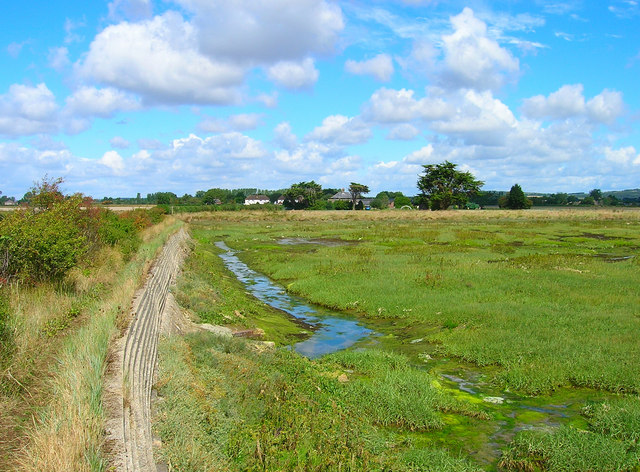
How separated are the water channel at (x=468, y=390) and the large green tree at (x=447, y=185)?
77.7 metres

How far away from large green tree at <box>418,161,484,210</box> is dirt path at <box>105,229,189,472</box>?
8605 centimetres

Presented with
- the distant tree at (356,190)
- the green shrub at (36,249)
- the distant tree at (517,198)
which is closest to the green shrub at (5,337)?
the green shrub at (36,249)

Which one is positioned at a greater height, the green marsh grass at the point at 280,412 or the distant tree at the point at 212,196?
the distant tree at the point at 212,196

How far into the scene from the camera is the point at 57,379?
6.44 m

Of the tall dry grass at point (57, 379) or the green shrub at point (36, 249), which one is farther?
the green shrub at point (36, 249)

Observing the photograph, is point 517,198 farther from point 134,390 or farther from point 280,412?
point 134,390

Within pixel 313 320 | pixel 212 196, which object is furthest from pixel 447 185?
pixel 313 320

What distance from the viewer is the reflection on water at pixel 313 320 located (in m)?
14.1

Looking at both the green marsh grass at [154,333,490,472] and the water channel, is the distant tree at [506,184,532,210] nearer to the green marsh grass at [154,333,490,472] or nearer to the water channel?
the water channel

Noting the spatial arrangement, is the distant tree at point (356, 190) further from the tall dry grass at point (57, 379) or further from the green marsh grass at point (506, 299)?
the tall dry grass at point (57, 379)

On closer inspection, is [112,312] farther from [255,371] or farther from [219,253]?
[219,253]

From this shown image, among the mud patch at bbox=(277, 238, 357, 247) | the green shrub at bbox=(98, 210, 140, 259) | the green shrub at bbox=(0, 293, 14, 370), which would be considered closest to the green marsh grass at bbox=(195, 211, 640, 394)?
the mud patch at bbox=(277, 238, 357, 247)

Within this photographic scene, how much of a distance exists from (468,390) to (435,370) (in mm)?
1277

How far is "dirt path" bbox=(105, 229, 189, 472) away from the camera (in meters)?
5.37
